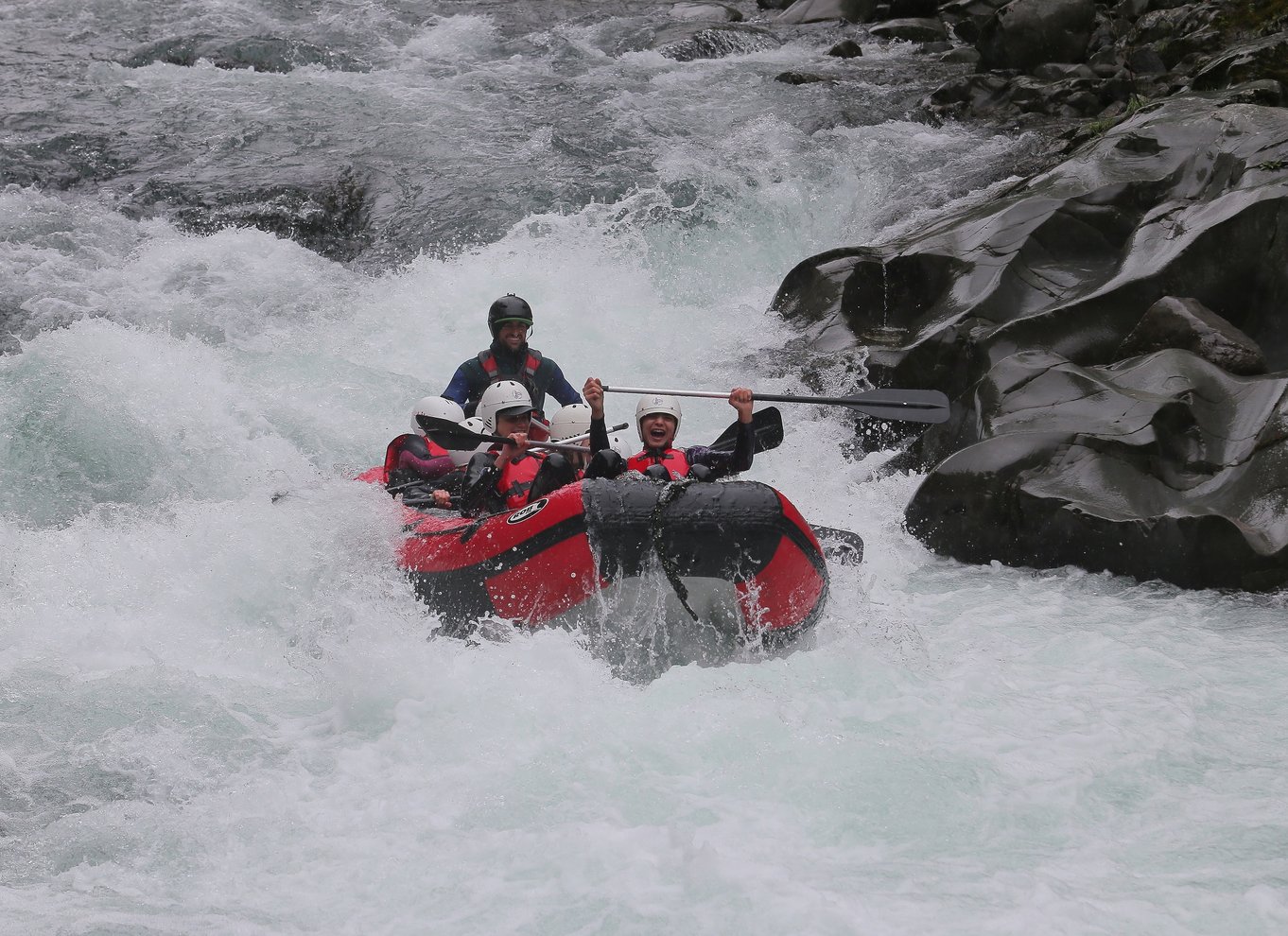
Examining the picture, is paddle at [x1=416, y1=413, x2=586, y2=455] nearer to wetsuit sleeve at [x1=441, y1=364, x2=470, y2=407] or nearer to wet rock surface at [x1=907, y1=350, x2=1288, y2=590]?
wetsuit sleeve at [x1=441, y1=364, x2=470, y2=407]

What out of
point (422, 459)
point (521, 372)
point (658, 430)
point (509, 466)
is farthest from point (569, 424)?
point (521, 372)

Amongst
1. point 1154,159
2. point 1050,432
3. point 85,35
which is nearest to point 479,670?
point 1050,432

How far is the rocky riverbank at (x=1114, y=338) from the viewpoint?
621 centimetres

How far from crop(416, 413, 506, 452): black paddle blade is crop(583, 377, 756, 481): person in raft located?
23.2 inches

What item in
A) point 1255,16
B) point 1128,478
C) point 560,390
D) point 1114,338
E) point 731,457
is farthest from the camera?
point 1255,16

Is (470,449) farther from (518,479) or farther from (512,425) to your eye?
(518,479)

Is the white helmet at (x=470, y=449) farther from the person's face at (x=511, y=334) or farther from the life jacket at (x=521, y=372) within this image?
the person's face at (x=511, y=334)

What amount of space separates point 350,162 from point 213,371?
3930 millimetres

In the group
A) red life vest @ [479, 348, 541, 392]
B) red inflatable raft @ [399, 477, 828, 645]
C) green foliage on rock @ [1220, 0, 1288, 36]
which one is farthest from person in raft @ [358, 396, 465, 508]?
green foliage on rock @ [1220, 0, 1288, 36]

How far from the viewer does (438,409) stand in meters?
6.67

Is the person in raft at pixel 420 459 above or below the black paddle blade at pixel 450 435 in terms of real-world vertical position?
below

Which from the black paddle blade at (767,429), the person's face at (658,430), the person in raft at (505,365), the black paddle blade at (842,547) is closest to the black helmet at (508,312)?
the person in raft at (505,365)

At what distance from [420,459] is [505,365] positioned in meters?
1.10

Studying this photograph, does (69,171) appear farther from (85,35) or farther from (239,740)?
(239,740)
